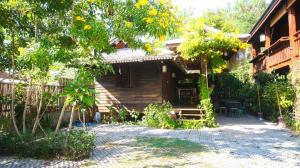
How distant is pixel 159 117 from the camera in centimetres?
1277

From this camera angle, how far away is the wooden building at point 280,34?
13.2 metres

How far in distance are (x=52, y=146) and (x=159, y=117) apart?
21.1ft

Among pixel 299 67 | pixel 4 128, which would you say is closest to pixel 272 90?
pixel 299 67

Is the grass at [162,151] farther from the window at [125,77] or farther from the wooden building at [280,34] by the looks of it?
the wooden building at [280,34]

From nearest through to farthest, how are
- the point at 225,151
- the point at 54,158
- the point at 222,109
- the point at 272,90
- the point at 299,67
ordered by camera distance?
the point at 54,158 < the point at 225,151 < the point at 299,67 < the point at 272,90 < the point at 222,109

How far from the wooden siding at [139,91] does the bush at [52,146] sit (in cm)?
746

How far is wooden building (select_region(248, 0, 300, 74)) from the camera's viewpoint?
13227 millimetres

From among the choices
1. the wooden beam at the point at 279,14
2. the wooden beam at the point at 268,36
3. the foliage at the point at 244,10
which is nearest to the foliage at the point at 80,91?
the wooden beam at the point at 279,14

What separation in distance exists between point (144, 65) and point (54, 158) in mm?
8643

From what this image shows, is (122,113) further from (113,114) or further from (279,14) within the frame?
(279,14)

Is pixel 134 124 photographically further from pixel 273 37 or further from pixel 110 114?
pixel 273 37

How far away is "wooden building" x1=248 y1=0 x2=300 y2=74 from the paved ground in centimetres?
466

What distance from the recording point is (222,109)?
765 inches

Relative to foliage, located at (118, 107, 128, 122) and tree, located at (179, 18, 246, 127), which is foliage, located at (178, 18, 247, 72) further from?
foliage, located at (118, 107, 128, 122)
